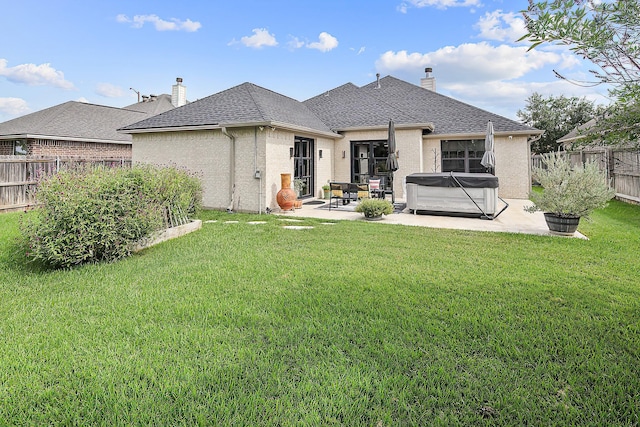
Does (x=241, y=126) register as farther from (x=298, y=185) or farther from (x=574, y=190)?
(x=574, y=190)

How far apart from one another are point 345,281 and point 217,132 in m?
8.84

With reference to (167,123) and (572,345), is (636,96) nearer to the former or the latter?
(572,345)

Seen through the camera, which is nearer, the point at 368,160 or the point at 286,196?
the point at 286,196

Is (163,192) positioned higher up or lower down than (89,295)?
higher up

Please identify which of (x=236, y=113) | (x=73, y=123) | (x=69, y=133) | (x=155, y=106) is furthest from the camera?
(x=155, y=106)

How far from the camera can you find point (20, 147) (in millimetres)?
14875

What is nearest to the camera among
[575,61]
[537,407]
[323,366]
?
[575,61]

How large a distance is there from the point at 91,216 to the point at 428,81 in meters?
19.2

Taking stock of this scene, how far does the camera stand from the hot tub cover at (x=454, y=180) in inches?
368

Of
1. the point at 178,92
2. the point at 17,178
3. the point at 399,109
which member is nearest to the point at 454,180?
the point at 399,109

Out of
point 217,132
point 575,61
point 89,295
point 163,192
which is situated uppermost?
point 217,132

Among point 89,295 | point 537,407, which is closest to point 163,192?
point 89,295

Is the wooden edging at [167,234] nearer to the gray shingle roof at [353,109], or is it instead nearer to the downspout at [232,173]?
the downspout at [232,173]

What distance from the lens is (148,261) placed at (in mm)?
5348
